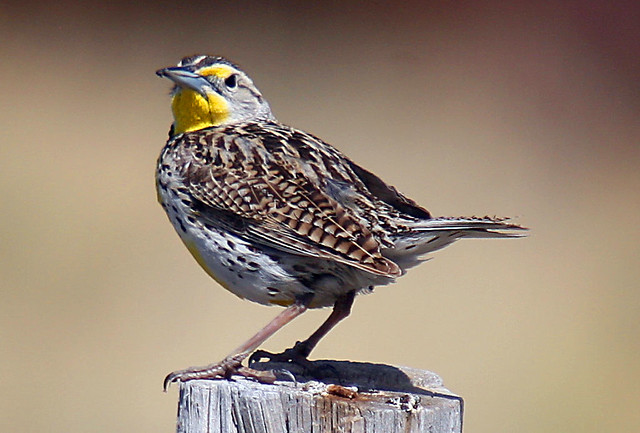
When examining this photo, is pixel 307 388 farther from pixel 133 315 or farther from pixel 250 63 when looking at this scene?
pixel 250 63

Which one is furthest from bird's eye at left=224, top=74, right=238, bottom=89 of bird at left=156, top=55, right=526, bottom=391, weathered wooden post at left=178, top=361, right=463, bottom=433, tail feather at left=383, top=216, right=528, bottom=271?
weathered wooden post at left=178, top=361, right=463, bottom=433

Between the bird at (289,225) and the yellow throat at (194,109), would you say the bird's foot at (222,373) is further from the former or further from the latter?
the yellow throat at (194,109)

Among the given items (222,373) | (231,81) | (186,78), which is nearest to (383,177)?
(231,81)

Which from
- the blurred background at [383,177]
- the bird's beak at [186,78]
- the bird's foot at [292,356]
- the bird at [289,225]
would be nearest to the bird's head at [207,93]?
the bird's beak at [186,78]

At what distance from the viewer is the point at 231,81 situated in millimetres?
3439

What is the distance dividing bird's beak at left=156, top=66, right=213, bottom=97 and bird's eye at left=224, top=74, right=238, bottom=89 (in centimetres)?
8

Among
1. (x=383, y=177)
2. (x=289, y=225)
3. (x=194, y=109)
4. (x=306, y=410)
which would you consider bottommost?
(x=306, y=410)

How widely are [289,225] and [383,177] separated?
13.8 ft

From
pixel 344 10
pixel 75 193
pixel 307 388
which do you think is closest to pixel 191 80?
pixel 307 388

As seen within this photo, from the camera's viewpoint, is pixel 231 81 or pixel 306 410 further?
pixel 231 81

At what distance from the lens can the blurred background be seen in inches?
218

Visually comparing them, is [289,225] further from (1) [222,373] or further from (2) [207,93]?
(2) [207,93]

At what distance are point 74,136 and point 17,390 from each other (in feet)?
7.29

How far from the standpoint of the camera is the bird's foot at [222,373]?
2682 mm
